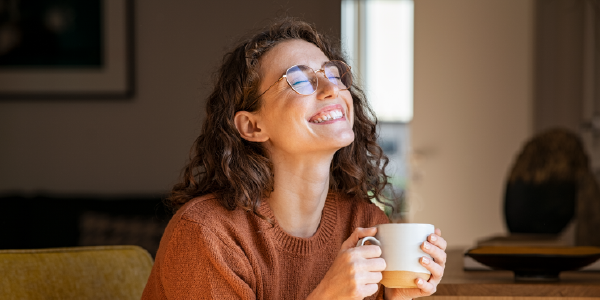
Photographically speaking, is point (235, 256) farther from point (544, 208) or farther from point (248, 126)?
point (544, 208)

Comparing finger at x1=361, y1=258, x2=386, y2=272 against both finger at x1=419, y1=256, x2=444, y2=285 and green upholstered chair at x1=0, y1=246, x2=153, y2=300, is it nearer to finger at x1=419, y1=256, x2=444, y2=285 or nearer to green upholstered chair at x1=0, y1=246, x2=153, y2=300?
finger at x1=419, y1=256, x2=444, y2=285

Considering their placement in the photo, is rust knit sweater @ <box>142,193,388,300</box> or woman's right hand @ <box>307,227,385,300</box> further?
rust knit sweater @ <box>142,193,388,300</box>

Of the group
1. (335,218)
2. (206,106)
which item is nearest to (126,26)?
(206,106)

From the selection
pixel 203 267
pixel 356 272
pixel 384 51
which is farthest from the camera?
pixel 384 51

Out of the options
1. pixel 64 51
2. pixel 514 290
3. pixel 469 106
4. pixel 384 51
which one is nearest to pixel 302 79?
pixel 514 290

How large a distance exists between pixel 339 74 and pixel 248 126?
22cm

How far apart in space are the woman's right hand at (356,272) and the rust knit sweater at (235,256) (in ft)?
0.64

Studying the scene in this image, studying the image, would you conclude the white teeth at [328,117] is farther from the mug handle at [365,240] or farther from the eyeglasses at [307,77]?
the mug handle at [365,240]

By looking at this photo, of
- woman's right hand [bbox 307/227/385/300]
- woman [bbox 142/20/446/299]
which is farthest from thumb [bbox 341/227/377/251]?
woman [bbox 142/20/446/299]

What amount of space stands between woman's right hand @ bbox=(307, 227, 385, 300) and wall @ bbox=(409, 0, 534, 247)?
3495mm

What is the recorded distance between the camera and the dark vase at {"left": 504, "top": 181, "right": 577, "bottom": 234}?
2.62 meters

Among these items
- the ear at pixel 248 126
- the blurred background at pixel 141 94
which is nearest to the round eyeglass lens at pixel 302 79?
the ear at pixel 248 126

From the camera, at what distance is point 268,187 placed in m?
1.22

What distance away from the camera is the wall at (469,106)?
412cm
